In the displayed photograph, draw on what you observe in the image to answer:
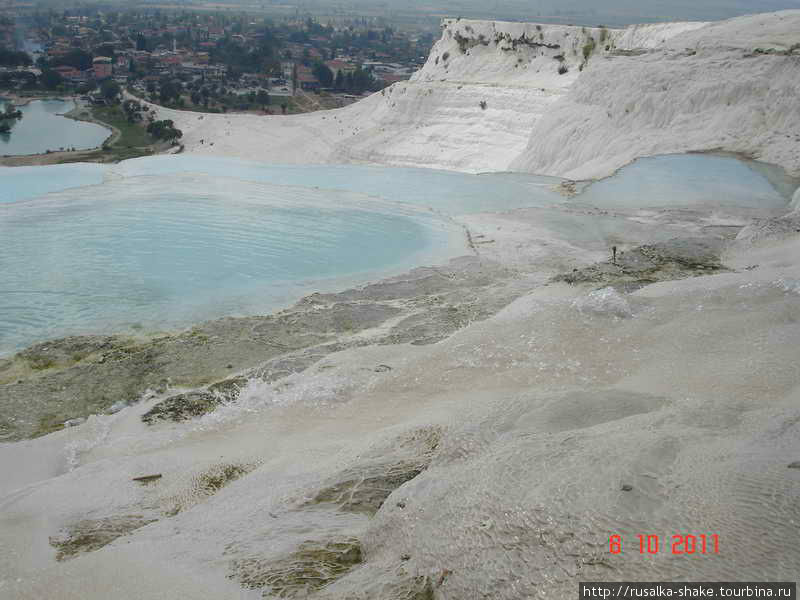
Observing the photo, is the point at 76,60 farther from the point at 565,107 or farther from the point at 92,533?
the point at 92,533

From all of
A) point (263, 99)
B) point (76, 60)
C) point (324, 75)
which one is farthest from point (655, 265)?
point (76, 60)

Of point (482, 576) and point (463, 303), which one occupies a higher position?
point (482, 576)

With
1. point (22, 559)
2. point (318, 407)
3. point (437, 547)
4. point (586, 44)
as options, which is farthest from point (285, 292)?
point (586, 44)

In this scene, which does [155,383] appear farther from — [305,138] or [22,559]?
[305,138]

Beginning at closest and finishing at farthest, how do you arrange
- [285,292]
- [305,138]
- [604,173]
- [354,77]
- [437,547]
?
1. [437,547]
2. [285,292]
3. [604,173]
4. [305,138]
5. [354,77]

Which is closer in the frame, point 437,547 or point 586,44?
point 437,547

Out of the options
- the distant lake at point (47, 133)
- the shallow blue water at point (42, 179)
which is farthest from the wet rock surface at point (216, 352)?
the distant lake at point (47, 133)
